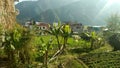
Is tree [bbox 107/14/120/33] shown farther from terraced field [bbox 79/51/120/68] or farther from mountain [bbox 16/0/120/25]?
mountain [bbox 16/0/120/25]

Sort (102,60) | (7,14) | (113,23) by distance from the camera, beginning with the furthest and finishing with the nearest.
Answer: (113,23), (7,14), (102,60)

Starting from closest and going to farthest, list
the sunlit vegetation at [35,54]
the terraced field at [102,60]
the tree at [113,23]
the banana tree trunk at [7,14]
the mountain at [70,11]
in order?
the sunlit vegetation at [35,54], the terraced field at [102,60], the banana tree trunk at [7,14], the tree at [113,23], the mountain at [70,11]

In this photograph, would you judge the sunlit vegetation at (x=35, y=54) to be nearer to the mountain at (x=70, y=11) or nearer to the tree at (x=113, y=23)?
the tree at (x=113, y=23)

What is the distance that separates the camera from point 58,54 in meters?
20.0

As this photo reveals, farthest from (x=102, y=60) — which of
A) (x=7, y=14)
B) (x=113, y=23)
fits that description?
(x=113, y=23)

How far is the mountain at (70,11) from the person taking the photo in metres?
135

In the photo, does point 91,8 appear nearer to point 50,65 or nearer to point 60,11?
point 60,11

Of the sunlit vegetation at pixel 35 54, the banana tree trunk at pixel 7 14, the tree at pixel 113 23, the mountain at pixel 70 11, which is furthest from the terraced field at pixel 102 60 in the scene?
the mountain at pixel 70 11

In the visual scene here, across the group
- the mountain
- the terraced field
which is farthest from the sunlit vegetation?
the mountain

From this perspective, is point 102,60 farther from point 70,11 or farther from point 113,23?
point 70,11

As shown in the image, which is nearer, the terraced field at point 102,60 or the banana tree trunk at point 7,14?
the terraced field at point 102,60

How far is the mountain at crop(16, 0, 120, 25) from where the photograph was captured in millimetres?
135250

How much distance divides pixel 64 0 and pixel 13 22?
164 metres

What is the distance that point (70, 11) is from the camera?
149125 mm
